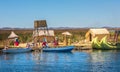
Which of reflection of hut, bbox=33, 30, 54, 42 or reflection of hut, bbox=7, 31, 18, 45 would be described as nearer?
reflection of hut, bbox=7, 31, 18, 45

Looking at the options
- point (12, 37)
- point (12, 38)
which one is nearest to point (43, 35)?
point (12, 38)

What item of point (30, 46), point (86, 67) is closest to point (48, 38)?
point (30, 46)

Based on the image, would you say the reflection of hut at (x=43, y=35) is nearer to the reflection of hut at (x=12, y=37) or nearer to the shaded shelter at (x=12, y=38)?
the shaded shelter at (x=12, y=38)

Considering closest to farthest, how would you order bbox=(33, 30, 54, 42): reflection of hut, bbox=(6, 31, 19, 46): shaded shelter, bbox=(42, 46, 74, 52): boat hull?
bbox=(42, 46, 74, 52): boat hull, bbox=(6, 31, 19, 46): shaded shelter, bbox=(33, 30, 54, 42): reflection of hut

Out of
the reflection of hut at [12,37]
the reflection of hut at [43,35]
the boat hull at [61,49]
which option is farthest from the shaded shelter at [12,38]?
the boat hull at [61,49]

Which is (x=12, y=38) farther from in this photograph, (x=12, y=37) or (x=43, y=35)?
(x=43, y=35)

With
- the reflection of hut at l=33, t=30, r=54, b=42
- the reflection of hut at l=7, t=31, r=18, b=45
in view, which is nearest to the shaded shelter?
the reflection of hut at l=7, t=31, r=18, b=45

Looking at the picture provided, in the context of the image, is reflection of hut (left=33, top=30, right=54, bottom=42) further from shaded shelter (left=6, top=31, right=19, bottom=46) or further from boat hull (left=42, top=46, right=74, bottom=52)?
boat hull (left=42, top=46, right=74, bottom=52)

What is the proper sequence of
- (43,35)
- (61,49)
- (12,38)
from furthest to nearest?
(43,35) < (12,38) < (61,49)

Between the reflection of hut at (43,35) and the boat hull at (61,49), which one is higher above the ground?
the reflection of hut at (43,35)

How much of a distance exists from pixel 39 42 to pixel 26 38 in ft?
54.0

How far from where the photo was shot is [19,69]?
45062 mm

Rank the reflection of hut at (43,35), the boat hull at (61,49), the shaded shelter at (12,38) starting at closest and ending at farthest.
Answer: the boat hull at (61,49) → the shaded shelter at (12,38) → the reflection of hut at (43,35)

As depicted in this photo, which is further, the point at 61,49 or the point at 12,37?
the point at 12,37
